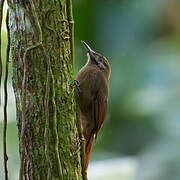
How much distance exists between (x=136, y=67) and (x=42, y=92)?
2399mm

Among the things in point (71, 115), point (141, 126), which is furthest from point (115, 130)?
point (71, 115)

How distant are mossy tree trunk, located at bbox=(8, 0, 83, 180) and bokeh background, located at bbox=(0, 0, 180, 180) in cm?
170

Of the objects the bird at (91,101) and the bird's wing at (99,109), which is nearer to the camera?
the bird at (91,101)

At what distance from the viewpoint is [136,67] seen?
4523 mm

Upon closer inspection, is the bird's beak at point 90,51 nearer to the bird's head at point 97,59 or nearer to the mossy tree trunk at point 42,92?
the bird's head at point 97,59

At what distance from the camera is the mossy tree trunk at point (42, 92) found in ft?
7.35

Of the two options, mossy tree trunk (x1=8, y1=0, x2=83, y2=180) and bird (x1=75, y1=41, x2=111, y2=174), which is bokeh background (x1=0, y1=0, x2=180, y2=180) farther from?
mossy tree trunk (x1=8, y1=0, x2=83, y2=180)

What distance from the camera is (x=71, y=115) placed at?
2396 mm

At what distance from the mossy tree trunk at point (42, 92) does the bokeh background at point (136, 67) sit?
170cm

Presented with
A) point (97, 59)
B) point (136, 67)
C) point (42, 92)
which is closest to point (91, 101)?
point (97, 59)

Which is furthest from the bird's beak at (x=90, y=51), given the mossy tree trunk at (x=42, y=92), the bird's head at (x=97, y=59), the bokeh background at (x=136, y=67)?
the mossy tree trunk at (x=42, y=92)

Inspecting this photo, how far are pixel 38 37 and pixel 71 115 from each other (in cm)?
49

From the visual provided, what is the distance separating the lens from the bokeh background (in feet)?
13.7

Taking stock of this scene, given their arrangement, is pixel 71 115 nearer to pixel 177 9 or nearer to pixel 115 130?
pixel 115 130
